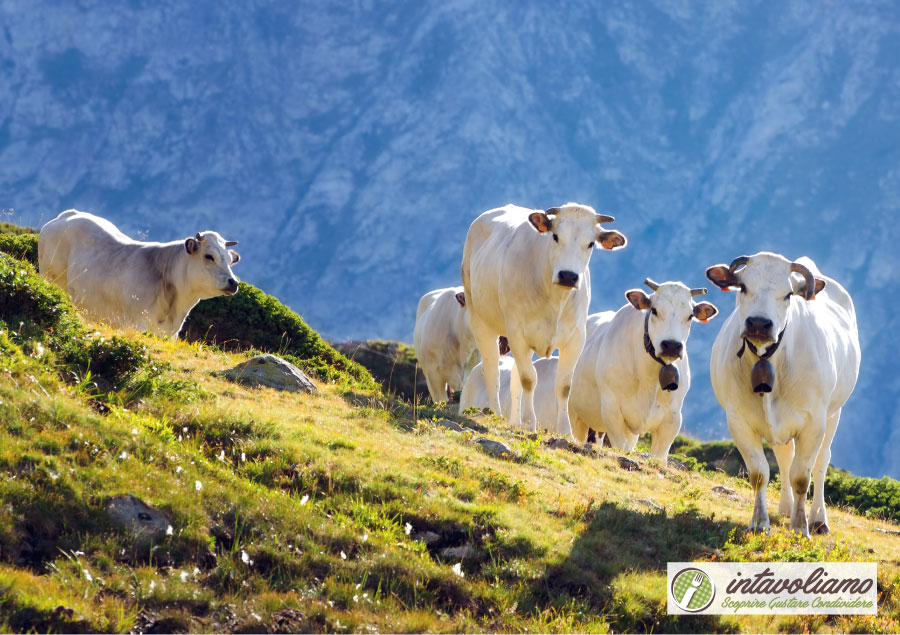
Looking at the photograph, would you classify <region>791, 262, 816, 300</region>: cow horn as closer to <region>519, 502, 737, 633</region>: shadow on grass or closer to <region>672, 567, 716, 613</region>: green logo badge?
<region>519, 502, 737, 633</region>: shadow on grass

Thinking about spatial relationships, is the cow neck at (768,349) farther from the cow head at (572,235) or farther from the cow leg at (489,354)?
the cow leg at (489,354)

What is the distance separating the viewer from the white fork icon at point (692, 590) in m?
7.86

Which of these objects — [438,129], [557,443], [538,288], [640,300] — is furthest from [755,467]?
[438,129]

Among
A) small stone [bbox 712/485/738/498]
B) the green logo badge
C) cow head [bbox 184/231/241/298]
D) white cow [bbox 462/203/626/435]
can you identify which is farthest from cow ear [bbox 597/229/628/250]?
cow head [bbox 184/231/241/298]

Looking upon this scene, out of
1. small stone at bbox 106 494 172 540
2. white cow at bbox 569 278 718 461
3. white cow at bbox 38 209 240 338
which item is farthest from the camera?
white cow at bbox 38 209 240 338

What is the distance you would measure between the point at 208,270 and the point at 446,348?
6.83 metres

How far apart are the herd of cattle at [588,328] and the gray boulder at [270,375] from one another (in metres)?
3.23

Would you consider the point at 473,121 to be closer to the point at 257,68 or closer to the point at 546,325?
the point at 257,68

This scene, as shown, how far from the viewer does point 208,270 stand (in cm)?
1819

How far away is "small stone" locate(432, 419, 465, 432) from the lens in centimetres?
1208

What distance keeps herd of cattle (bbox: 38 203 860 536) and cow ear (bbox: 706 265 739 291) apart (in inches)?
0.6

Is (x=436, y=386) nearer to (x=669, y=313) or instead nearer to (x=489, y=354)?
(x=489, y=354)

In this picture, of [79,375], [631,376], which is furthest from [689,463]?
[79,375]

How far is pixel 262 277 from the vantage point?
5522 inches
